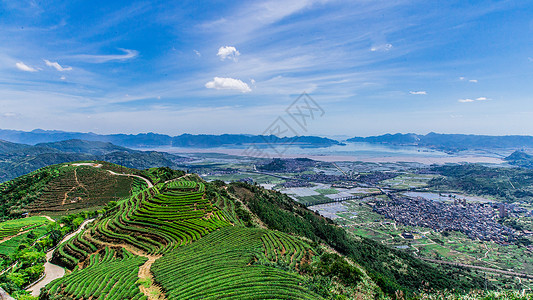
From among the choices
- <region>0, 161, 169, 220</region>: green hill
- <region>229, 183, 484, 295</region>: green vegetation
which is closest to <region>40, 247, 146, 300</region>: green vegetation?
<region>229, 183, 484, 295</region>: green vegetation

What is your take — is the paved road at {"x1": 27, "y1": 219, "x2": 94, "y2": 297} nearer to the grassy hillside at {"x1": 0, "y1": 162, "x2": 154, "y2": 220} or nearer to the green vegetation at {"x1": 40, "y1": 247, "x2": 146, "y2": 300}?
the green vegetation at {"x1": 40, "y1": 247, "x2": 146, "y2": 300}

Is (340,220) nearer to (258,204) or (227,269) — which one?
(258,204)

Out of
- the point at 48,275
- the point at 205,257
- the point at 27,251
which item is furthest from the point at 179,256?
the point at 27,251

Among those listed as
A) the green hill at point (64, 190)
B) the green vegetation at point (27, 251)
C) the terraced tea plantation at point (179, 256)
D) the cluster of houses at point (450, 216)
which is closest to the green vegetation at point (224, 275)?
the terraced tea plantation at point (179, 256)

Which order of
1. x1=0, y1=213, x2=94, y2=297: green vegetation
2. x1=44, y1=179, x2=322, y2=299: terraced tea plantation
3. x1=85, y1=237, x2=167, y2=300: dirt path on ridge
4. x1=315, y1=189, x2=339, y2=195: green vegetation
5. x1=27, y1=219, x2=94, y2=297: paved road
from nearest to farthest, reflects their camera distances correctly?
x1=44, y1=179, x2=322, y2=299: terraced tea plantation
x1=85, y1=237, x2=167, y2=300: dirt path on ridge
x1=0, y1=213, x2=94, y2=297: green vegetation
x1=27, y1=219, x2=94, y2=297: paved road
x1=315, y1=189, x2=339, y2=195: green vegetation

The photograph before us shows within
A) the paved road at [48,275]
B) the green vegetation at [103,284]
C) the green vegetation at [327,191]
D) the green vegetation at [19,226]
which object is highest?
the green vegetation at [103,284]

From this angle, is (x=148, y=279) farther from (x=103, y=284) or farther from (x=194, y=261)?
(x=194, y=261)

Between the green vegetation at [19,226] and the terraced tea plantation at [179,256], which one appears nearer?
the terraced tea plantation at [179,256]

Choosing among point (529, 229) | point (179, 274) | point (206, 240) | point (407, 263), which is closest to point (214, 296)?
point (179, 274)

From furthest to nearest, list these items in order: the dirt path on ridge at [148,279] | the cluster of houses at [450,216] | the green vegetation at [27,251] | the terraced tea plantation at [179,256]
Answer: the cluster of houses at [450,216] → the green vegetation at [27,251] → the dirt path on ridge at [148,279] → the terraced tea plantation at [179,256]

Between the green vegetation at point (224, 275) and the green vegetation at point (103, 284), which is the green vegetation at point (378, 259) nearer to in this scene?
the green vegetation at point (224, 275)
